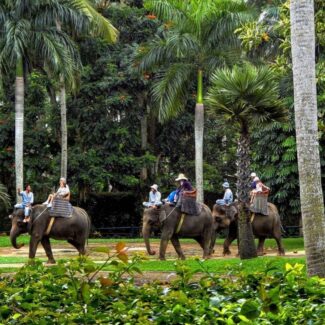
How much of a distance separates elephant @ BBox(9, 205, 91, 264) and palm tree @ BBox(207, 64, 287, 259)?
4.19 m

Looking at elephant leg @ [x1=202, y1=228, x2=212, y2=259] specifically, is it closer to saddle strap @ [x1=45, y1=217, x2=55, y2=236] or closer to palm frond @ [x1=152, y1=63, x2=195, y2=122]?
saddle strap @ [x1=45, y1=217, x2=55, y2=236]

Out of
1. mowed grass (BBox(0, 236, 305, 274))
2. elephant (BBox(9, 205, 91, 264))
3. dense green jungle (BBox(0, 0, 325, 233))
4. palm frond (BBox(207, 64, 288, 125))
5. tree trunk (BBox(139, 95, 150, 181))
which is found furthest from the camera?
tree trunk (BBox(139, 95, 150, 181))

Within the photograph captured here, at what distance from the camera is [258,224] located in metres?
19.0

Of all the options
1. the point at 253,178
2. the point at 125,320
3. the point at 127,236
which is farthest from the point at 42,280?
the point at 127,236

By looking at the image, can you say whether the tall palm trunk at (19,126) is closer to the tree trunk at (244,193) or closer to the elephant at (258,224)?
the elephant at (258,224)

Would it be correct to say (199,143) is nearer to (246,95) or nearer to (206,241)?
(206,241)

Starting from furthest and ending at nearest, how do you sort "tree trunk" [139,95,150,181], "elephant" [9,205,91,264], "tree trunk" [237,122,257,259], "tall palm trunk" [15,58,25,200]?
"tree trunk" [139,95,150,181] < "tall palm trunk" [15,58,25,200] < "elephant" [9,205,91,264] < "tree trunk" [237,122,257,259]

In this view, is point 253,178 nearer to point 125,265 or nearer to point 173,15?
point 173,15

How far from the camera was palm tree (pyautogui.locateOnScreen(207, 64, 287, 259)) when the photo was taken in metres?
15.1

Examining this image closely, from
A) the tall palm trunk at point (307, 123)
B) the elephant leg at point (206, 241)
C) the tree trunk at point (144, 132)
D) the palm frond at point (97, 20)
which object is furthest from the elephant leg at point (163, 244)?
the tree trunk at point (144, 132)

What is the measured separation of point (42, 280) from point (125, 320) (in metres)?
1.19

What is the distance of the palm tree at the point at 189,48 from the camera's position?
23.7 meters

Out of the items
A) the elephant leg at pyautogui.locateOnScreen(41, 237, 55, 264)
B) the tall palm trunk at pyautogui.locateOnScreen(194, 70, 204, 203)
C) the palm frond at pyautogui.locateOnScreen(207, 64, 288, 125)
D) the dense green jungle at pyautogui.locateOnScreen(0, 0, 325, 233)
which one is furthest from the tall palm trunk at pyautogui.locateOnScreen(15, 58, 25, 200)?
the palm frond at pyautogui.locateOnScreen(207, 64, 288, 125)

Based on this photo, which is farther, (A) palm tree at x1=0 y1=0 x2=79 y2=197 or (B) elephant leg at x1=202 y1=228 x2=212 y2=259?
(A) palm tree at x1=0 y1=0 x2=79 y2=197
